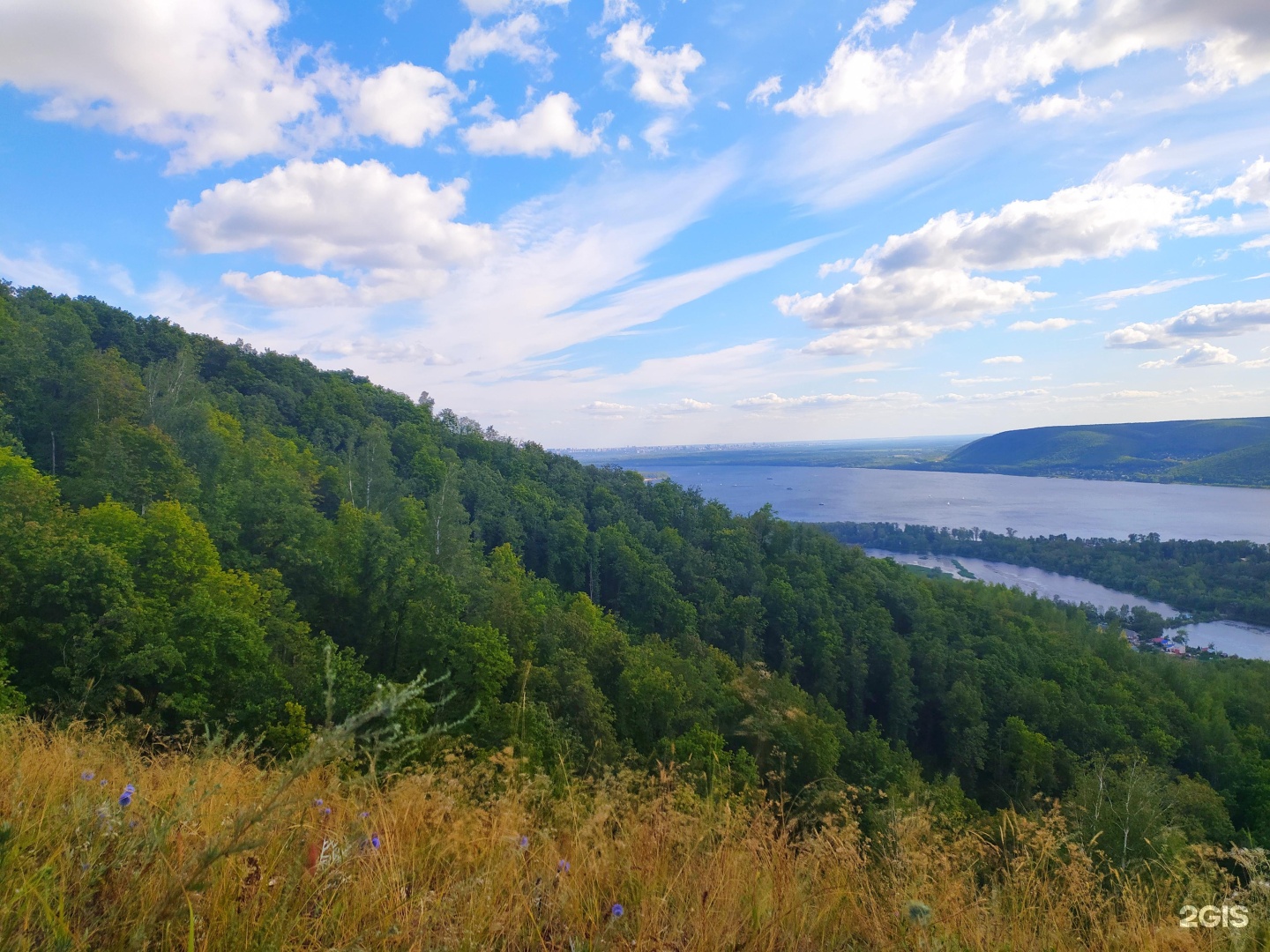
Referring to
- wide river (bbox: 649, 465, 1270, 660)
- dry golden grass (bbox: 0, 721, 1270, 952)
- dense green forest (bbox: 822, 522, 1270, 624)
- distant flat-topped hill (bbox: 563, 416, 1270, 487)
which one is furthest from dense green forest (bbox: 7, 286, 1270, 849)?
distant flat-topped hill (bbox: 563, 416, 1270, 487)

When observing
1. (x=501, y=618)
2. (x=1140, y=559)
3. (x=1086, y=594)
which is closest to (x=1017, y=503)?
(x=1140, y=559)

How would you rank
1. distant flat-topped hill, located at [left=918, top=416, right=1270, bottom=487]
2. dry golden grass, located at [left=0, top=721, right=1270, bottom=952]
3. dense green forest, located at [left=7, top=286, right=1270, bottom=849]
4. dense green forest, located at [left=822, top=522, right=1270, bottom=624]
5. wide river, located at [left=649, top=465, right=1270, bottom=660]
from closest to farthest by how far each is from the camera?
1. dry golden grass, located at [left=0, top=721, right=1270, bottom=952]
2. dense green forest, located at [left=7, top=286, right=1270, bottom=849]
3. dense green forest, located at [left=822, top=522, right=1270, bottom=624]
4. wide river, located at [left=649, top=465, right=1270, bottom=660]
5. distant flat-topped hill, located at [left=918, top=416, right=1270, bottom=487]

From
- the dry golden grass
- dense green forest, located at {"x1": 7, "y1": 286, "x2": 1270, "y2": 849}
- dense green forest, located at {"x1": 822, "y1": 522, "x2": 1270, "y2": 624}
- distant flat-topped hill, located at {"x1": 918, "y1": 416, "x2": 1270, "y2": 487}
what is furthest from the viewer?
distant flat-topped hill, located at {"x1": 918, "y1": 416, "x2": 1270, "y2": 487}

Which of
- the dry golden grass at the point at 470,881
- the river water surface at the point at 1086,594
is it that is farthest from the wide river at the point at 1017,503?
the dry golden grass at the point at 470,881

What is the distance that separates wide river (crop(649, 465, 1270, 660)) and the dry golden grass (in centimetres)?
5114

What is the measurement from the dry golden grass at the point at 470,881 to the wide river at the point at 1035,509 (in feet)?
168

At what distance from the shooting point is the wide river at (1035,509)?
6125 cm

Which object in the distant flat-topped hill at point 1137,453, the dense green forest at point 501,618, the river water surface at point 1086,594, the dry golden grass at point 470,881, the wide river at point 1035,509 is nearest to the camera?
the dry golden grass at point 470,881

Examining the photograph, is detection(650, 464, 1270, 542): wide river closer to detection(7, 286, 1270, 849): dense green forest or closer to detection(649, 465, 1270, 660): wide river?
detection(649, 465, 1270, 660): wide river

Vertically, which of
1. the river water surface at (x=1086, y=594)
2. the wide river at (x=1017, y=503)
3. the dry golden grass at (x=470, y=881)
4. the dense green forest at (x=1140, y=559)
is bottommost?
the river water surface at (x=1086, y=594)

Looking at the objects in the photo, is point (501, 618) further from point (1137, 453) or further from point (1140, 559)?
point (1137, 453)

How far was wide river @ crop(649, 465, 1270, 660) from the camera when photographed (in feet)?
201

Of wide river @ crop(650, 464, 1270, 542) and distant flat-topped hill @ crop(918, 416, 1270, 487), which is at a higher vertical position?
distant flat-topped hill @ crop(918, 416, 1270, 487)

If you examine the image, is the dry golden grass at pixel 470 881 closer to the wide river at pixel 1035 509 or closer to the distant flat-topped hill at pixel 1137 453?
the wide river at pixel 1035 509
